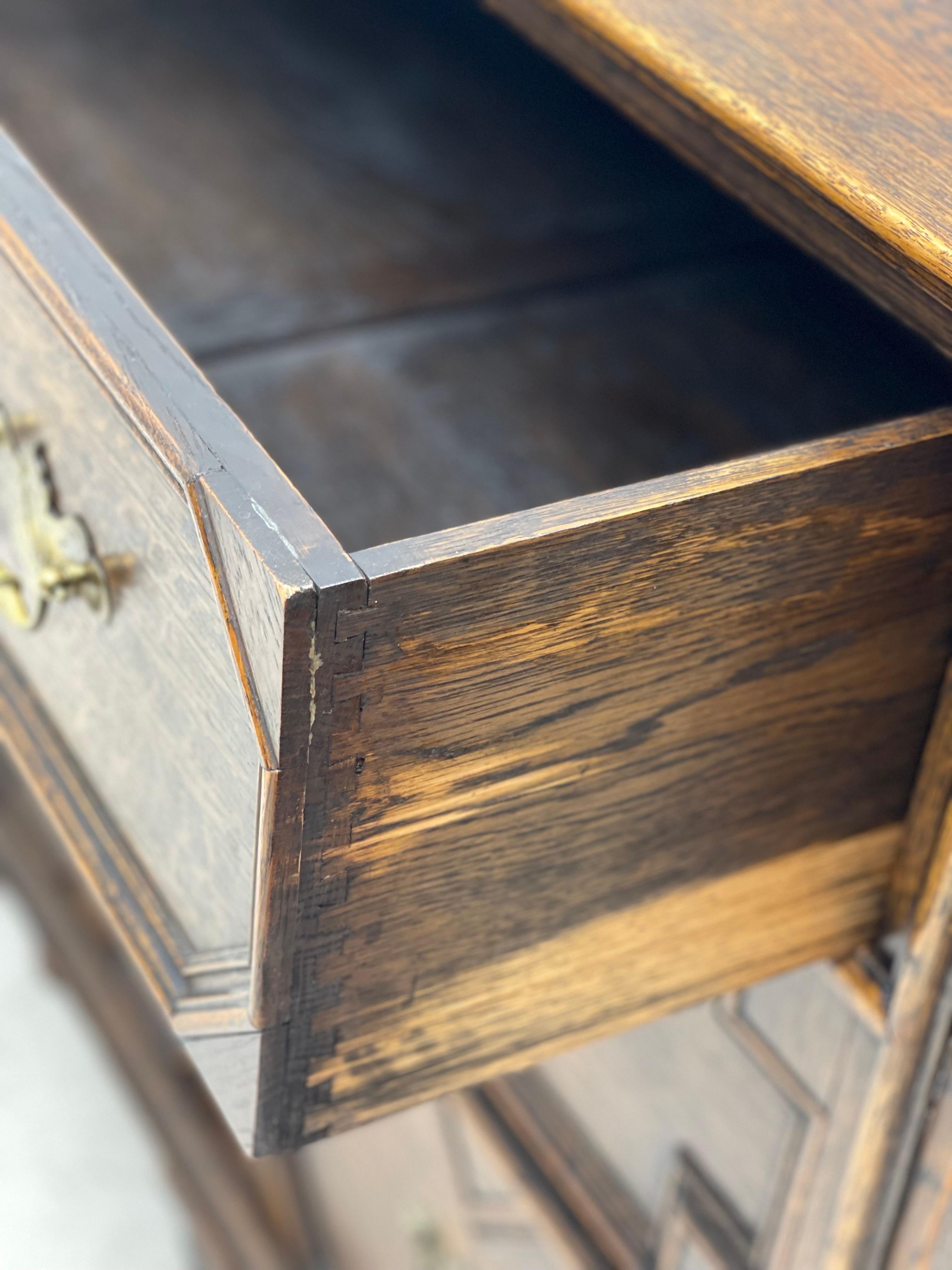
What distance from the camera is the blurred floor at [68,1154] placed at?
1.14 m

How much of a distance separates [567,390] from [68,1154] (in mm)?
878

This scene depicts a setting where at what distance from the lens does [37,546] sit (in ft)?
1.39

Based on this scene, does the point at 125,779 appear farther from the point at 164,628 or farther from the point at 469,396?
the point at 469,396

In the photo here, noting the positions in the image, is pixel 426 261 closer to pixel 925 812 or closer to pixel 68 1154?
pixel 925 812

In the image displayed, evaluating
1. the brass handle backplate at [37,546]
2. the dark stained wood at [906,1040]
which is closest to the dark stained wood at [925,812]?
the dark stained wood at [906,1040]

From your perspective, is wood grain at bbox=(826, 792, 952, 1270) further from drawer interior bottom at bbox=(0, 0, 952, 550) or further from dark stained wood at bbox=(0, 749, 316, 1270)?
dark stained wood at bbox=(0, 749, 316, 1270)

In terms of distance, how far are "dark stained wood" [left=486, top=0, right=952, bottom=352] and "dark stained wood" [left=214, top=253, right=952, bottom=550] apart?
20 centimetres

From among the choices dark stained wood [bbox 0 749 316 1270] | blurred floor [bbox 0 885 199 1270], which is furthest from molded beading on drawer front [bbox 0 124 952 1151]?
blurred floor [bbox 0 885 199 1270]

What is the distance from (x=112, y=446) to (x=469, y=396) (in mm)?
310

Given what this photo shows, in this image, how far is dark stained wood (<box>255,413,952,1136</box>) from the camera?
0.31m

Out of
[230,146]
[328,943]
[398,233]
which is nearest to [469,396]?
[398,233]

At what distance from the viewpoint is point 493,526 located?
0.99 feet

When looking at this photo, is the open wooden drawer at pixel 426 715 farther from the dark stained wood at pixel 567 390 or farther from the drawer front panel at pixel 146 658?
the dark stained wood at pixel 567 390

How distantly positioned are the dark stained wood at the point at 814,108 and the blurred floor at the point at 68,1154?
0.93 meters
